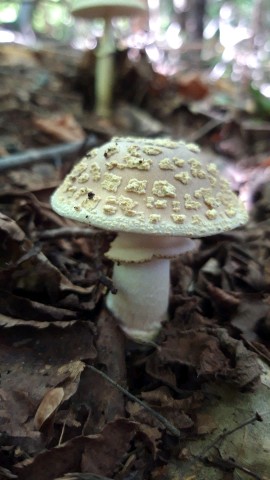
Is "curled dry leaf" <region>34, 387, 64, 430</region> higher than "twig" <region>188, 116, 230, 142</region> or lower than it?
lower

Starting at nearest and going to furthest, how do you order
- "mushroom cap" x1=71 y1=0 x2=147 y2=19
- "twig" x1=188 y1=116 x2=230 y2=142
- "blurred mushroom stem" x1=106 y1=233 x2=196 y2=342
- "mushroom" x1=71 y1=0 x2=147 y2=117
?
"blurred mushroom stem" x1=106 y1=233 x2=196 y2=342, "mushroom cap" x1=71 y1=0 x2=147 y2=19, "twig" x1=188 y1=116 x2=230 y2=142, "mushroom" x1=71 y1=0 x2=147 y2=117

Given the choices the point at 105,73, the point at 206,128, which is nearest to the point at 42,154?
the point at 105,73

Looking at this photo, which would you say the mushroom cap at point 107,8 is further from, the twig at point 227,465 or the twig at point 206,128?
the twig at point 227,465

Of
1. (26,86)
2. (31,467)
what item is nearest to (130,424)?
(31,467)

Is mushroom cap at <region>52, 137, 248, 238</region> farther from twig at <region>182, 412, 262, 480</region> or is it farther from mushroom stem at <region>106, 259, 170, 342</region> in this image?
twig at <region>182, 412, 262, 480</region>

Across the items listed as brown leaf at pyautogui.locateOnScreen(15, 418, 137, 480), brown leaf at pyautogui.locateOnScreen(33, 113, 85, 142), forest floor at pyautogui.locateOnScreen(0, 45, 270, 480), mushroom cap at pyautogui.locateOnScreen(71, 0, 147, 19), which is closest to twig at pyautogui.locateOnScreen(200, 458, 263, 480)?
forest floor at pyautogui.locateOnScreen(0, 45, 270, 480)

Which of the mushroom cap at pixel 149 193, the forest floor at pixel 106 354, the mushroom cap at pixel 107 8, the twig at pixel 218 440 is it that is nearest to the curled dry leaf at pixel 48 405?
the forest floor at pixel 106 354
